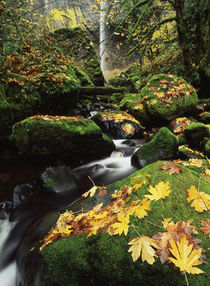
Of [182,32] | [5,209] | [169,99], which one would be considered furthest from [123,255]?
[182,32]

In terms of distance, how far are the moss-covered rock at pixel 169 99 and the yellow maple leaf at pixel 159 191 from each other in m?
5.31

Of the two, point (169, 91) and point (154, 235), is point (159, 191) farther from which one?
point (169, 91)

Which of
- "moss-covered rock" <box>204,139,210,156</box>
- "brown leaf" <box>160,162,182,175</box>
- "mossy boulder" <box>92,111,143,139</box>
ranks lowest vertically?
"mossy boulder" <box>92,111,143,139</box>

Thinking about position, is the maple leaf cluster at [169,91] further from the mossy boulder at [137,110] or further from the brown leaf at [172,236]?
the brown leaf at [172,236]

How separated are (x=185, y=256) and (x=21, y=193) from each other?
11.0 ft

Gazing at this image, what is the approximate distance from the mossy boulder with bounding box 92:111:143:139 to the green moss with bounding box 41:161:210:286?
5.04 m

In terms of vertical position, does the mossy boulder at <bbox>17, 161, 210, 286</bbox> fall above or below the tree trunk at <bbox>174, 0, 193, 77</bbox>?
below

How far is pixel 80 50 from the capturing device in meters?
14.0

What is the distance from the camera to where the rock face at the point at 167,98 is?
648cm

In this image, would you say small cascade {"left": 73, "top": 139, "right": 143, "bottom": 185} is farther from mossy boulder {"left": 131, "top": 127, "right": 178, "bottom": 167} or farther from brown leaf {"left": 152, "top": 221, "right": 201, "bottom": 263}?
brown leaf {"left": 152, "top": 221, "right": 201, "bottom": 263}

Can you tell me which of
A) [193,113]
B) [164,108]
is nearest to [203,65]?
[193,113]

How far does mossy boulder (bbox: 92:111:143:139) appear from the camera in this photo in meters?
6.73

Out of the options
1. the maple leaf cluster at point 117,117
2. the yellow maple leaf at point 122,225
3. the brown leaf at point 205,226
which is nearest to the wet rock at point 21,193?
the yellow maple leaf at point 122,225

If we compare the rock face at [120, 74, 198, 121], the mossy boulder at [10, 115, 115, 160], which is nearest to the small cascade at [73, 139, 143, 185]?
the mossy boulder at [10, 115, 115, 160]
